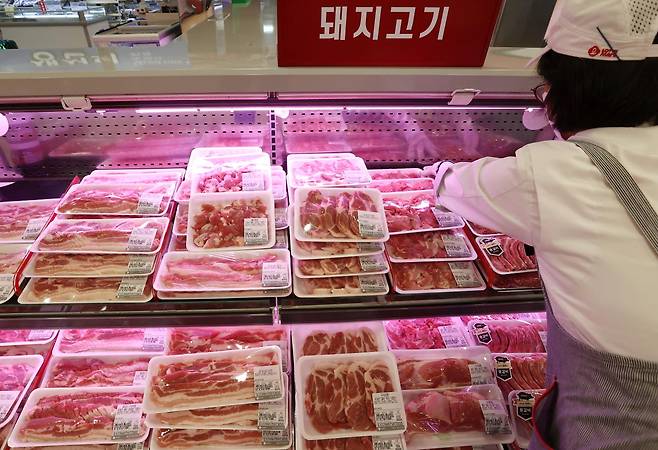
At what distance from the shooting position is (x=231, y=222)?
1.90 metres

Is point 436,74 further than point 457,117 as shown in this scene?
No

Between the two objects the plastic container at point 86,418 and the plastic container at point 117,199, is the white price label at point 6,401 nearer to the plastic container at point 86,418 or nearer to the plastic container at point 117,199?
the plastic container at point 86,418

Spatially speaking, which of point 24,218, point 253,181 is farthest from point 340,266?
point 24,218

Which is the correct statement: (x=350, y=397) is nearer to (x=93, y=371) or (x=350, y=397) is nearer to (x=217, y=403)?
(x=217, y=403)

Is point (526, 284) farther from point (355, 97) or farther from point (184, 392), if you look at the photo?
point (184, 392)

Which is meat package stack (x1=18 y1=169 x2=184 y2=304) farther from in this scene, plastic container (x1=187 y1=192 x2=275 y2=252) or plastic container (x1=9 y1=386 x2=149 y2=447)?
plastic container (x1=9 y1=386 x2=149 y2=447)

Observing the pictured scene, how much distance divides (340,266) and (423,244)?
0.39 meters

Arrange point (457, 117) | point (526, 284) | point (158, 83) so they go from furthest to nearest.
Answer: point (457, 117) < point (526, 284) < point (158, 83)

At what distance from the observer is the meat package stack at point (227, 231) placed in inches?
67.1

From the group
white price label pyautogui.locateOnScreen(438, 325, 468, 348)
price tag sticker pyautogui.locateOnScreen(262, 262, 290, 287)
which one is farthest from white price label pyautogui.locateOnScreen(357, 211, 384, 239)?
white price label pyautogui.locateOnScreen(438, 325, 468, 348)

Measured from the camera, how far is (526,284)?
1791 mm

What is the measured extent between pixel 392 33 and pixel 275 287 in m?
0.98

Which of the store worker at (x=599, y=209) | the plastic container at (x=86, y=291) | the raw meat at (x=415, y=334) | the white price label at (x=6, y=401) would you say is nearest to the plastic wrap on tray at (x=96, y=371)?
the white price label at (x=6, y=401)

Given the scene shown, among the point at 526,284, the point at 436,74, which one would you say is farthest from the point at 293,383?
the point at 436,74
